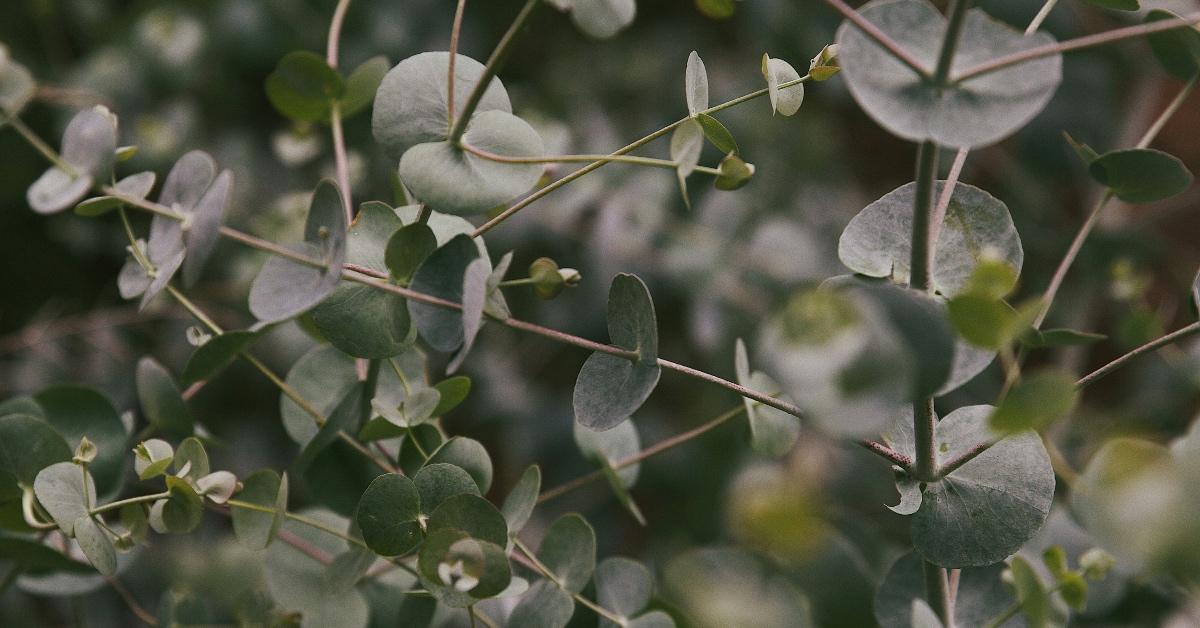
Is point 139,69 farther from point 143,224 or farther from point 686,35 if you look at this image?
point 686,35

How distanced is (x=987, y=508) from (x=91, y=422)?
34 cm

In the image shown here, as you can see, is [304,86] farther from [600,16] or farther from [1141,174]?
[1141,174]

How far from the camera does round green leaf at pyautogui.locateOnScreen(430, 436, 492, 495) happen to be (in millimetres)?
336

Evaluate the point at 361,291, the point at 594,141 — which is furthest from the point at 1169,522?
the point at 594,141

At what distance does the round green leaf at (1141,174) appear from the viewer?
1.05 feet

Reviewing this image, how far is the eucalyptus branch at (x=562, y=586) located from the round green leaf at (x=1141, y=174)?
23cm

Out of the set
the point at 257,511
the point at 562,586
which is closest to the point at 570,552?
the point at 562,586

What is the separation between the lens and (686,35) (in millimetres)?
1124

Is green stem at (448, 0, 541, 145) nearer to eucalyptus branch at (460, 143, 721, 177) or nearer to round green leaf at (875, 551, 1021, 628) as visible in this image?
eucalyptus branch at (460, 143, 721, 177)

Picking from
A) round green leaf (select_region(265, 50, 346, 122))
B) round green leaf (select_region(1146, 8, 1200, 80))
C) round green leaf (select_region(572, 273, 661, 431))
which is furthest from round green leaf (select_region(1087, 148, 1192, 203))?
round green leaf (select_region(265, 50, 346, 122))

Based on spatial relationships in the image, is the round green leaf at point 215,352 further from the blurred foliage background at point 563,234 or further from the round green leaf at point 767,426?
the blurred foliage background at point 563,234

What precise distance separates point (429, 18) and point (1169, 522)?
861 millimetres

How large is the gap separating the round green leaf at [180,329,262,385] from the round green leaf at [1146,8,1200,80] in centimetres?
31

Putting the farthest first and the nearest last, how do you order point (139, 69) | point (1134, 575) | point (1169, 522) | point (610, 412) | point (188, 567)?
point (139, 69) → point (188, 567) → point (1134, 575) → point (610, 412) → point (1169, 522)
